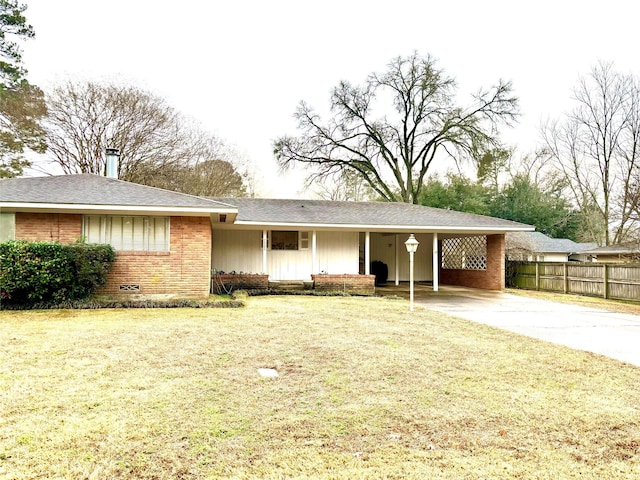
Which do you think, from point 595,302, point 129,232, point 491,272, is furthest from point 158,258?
point 595,302

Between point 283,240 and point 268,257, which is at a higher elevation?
point 283,240

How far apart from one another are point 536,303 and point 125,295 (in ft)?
38.1

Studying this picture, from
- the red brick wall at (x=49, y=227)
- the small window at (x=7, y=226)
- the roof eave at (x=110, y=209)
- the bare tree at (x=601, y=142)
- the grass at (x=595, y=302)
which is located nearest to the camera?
the roof eave at (x=110, y=209)

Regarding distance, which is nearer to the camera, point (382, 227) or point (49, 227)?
point (49, 227)

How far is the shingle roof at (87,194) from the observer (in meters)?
10.4

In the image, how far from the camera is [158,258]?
1134 cm

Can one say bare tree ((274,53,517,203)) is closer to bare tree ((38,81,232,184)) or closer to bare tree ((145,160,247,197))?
bare tree ((145,160,247,197))

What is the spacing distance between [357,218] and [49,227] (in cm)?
947

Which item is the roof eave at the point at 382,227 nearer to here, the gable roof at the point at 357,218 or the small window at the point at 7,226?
the gable roof at the point at 357,218

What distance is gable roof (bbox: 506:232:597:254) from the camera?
2689 centimetres

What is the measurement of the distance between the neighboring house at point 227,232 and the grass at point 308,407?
401 centimetres

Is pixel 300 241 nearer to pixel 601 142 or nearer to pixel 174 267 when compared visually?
pixel 174 267

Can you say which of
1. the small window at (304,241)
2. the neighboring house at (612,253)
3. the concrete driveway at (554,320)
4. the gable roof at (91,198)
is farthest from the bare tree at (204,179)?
the neighboring house at (612,253)

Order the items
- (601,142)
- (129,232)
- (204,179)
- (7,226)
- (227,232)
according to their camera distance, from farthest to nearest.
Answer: (204,179) < (601,142) < (227,232) < (129,232) < (7,226)
